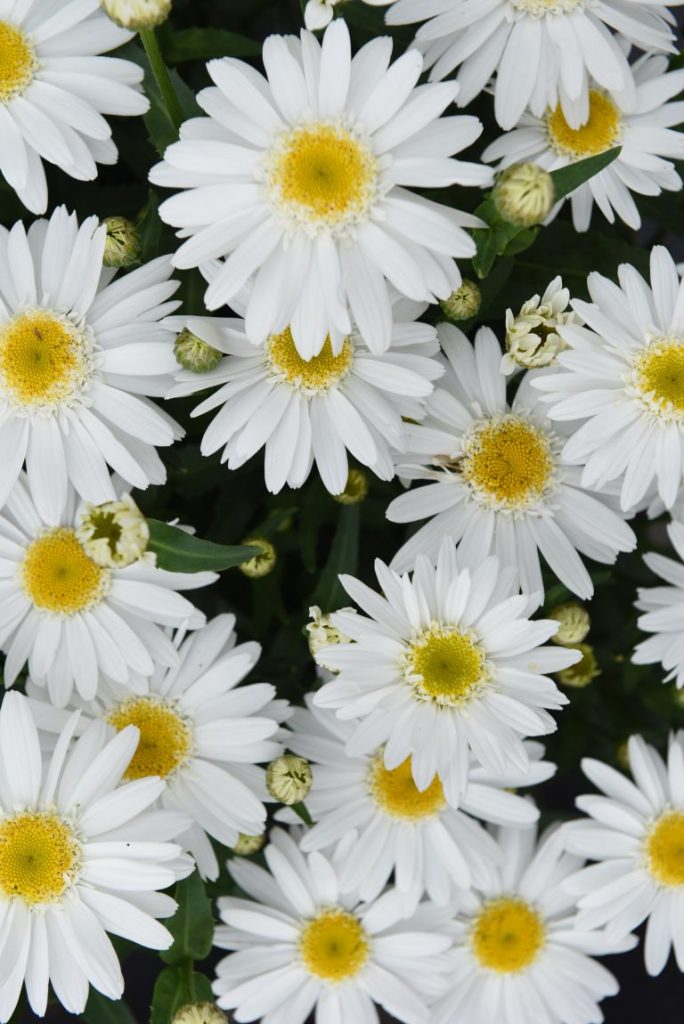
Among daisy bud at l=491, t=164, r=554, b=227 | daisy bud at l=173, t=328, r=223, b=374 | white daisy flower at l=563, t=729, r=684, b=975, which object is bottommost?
white daisy flower at l=563, t=729, r=684, b=975

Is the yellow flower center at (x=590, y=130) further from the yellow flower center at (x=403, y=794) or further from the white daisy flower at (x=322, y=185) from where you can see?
the yellow flower center at (x=403, y=794)

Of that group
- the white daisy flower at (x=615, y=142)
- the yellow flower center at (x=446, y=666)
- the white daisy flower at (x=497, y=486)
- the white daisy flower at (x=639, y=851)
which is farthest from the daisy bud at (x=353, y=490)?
the white daisy flower at (x=639, y=851)

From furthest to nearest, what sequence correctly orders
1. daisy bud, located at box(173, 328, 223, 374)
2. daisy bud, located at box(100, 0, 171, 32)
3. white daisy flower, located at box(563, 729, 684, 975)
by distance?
white daisy flower, located at box(563, 729, 684, 975) < daisy bud, located at box(173, 328, 223, 374) < daisy bud, located at box(100, 0, 171, 32)

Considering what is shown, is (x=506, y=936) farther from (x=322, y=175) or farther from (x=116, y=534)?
(x=322, y=175)

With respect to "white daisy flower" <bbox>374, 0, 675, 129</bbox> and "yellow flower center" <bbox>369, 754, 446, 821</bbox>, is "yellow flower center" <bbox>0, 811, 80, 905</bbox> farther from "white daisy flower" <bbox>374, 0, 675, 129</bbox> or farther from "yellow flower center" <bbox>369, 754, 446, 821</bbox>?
"white daisy flower" <bbox>374, 0, 675, 129</bbox>

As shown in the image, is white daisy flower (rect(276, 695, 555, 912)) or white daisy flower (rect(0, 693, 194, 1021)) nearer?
white daisy flower (rect(0, 693, 194, 1021))

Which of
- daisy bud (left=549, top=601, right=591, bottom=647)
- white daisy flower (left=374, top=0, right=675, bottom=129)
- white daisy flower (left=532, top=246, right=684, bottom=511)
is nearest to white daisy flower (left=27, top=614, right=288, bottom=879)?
daisy bud (left=549, top=601, right=591, bottom=647)

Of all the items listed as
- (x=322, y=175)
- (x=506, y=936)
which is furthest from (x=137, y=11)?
(x=506, y=936)
